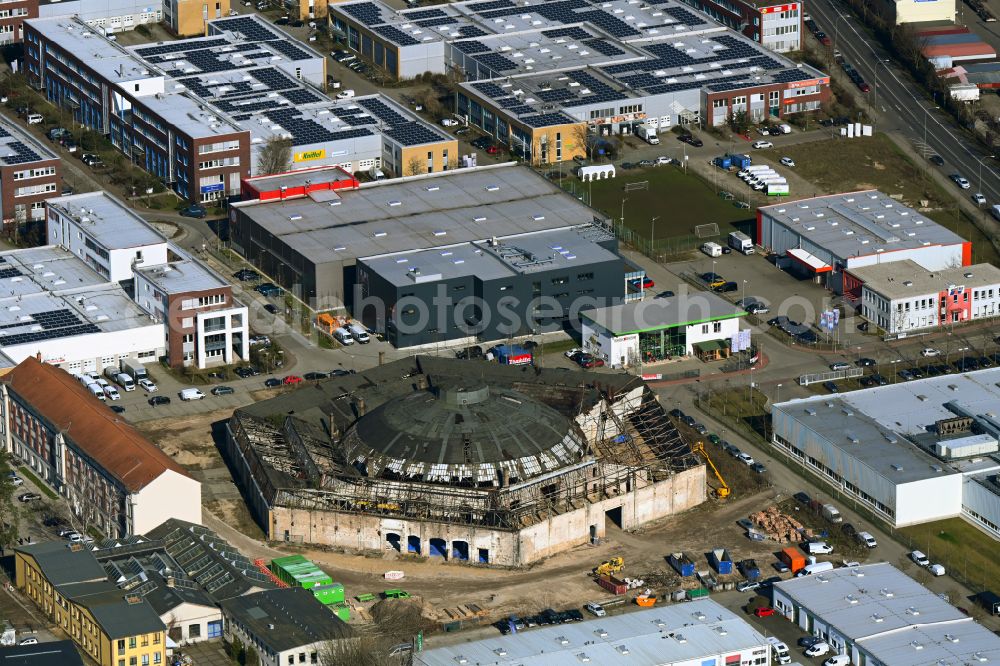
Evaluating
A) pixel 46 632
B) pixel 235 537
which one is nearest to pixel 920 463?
pixel 235 537

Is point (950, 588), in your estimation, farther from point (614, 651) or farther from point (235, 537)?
point (235, 537)

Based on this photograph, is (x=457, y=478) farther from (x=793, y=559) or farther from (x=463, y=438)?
(x=793, y=559)

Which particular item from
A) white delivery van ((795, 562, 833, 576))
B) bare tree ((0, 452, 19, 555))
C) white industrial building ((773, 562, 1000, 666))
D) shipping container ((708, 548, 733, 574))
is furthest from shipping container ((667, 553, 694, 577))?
bare tree ((0, 452, 19, 555))

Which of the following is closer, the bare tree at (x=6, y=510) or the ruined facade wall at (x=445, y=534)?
the ruined facade wall at (x=445, y=534)

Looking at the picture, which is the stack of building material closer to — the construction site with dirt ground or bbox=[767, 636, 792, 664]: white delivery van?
the construction site with dirt ground

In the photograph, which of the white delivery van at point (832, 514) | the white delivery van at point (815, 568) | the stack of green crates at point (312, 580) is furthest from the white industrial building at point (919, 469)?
the stack of green crates at point (312, 580)

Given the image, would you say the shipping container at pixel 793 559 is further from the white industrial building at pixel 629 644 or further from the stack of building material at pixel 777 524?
the white industrial building at pixel 629 644
